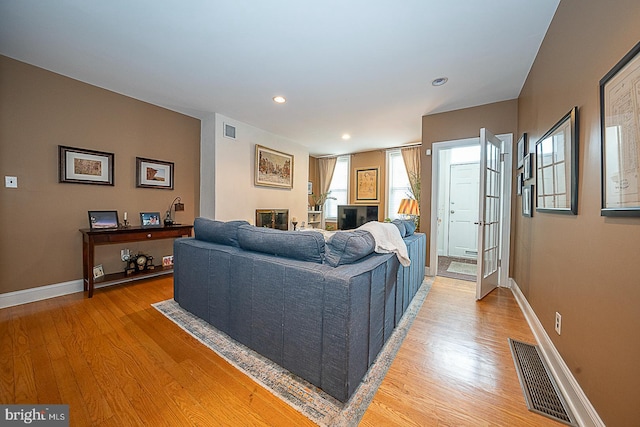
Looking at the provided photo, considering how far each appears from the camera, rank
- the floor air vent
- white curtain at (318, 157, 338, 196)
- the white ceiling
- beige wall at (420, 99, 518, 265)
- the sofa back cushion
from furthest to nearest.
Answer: white curtain at (318, 157, 338, 196) → beige wall at (420, 99, 518, 265) → the sofa back cushion → the white ceiling → the floor air vent

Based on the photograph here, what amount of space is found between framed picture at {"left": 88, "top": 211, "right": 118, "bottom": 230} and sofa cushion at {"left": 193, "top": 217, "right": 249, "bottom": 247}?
64.0 inches

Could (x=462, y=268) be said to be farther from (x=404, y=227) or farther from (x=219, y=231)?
(x=219, y=231)

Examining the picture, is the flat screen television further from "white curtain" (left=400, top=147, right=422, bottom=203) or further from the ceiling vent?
the ceiling vent

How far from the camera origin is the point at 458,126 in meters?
3.52

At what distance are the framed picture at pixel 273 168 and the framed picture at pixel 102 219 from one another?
7.00 feet

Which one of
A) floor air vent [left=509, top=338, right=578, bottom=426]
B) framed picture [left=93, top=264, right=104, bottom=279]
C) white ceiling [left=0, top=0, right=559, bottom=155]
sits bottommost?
floor air vent [left=509, top=338, right=578, bottom=426]

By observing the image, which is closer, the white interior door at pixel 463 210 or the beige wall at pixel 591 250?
the beige wall at pixel 591 250

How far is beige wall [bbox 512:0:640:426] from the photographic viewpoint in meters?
0.98

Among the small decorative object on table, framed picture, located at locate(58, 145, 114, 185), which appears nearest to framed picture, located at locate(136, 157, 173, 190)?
framed picture, located at locate(58, 145, 114, 185)

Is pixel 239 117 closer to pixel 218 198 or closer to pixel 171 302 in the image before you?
pixel 218 198

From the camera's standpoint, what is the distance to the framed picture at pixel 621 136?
0.93 metres

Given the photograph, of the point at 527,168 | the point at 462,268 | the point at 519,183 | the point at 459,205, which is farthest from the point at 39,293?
the point at 459,205

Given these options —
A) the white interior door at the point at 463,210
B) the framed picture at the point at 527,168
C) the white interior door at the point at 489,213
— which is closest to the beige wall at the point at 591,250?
the framed picture at the point at 527,168

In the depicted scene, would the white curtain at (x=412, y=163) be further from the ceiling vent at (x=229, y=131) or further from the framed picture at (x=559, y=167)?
the ceiling vent at (x=229, y=131)
